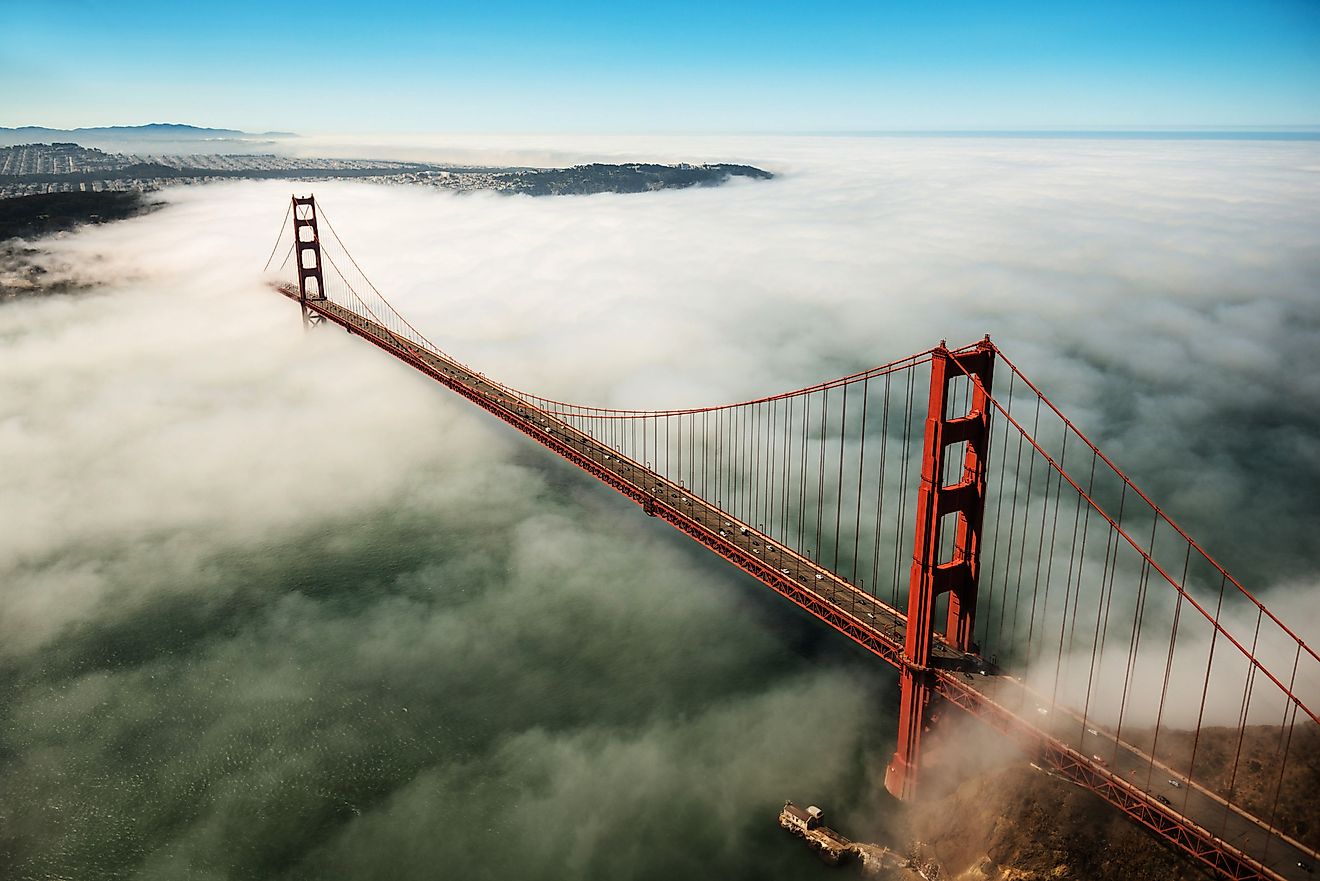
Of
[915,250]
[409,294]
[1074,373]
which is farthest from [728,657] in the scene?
[915,250]

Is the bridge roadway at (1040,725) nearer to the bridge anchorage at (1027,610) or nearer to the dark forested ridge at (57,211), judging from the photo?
the bridge anchorage at (1027,610)

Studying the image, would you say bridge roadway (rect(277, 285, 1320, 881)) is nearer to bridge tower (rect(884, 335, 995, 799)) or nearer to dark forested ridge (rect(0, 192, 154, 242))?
bridge tower (rect(884, 335, 995, 799))

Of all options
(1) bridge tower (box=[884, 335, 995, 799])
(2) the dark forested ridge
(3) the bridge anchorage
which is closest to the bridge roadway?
(3) the bridge anchorage

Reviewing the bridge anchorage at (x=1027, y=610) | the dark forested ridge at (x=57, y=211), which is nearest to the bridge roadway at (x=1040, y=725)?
the bridge anchorage at (x=1027, y=610)

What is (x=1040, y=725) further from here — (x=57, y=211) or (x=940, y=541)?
(x=57, y=211)

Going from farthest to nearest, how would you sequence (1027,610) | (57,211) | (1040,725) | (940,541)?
A: (57,211), (1027,610), (940,541), (1040,725)

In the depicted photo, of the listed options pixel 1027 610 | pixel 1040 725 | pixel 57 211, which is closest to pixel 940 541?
pixel 1040 725
